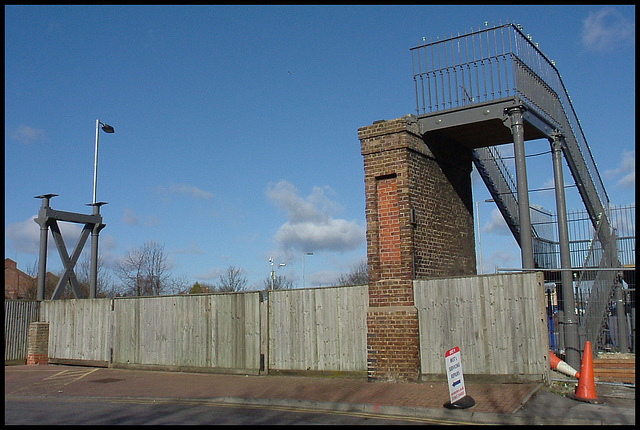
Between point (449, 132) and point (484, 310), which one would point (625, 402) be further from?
point (449, 132)

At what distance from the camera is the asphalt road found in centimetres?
878

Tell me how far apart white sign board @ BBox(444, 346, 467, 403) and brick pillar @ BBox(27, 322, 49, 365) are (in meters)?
14.4

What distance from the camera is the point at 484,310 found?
453 inches

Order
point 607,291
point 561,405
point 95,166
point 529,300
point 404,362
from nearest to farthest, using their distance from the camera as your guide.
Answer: point 561,405 → point 529,300 → point 404,362 → point 607,291 → point 95,166

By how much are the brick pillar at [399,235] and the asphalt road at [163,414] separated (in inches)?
110

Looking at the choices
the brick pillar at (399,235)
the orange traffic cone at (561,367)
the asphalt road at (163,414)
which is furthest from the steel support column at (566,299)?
the asphalt road at (163,414)

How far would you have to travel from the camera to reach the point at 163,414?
9609mm

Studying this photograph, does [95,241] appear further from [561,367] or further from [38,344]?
[561,367]

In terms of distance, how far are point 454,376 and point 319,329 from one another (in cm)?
482

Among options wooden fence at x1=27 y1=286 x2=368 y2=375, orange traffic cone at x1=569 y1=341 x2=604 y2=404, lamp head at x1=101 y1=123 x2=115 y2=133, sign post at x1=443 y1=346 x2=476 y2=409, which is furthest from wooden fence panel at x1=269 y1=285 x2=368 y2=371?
lamp head at x1=101 y1=123 x2=115 y2=133

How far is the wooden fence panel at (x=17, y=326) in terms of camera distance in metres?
18.7

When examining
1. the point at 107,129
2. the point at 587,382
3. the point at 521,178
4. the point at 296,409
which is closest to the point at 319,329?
the point at 296,409

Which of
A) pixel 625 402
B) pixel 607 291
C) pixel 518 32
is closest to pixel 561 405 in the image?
pixel 625 402

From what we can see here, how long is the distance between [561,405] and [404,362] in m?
3.52
